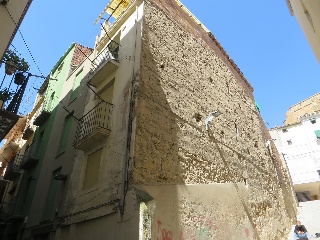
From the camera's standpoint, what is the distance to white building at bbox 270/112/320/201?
25.3m

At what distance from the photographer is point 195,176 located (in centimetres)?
827

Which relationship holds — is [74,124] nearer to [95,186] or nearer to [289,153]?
[95,186]

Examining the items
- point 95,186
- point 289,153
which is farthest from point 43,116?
point 289,153

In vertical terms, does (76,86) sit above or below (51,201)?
above

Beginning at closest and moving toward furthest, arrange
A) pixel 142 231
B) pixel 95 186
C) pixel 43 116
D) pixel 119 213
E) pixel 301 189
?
1. pixel 142 231
2. pixel 119 213
3. pixel 95 186
4. pixel 43 116
5. pixel 301 189

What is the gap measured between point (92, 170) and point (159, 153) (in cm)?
248

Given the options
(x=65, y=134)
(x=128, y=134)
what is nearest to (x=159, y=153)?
(x=128, y=134)

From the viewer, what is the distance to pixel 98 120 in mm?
8984

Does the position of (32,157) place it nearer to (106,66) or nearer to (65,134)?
(65,134)

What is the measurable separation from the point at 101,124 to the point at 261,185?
25.6ft

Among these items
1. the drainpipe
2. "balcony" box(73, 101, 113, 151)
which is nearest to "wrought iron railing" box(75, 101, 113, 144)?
"balcony" box(73, 101, 113, 151)

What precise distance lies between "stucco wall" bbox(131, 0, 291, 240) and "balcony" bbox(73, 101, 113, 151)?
4.77 ft

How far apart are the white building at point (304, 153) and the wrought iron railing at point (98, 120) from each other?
67.7ft

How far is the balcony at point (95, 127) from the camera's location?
827 cm
